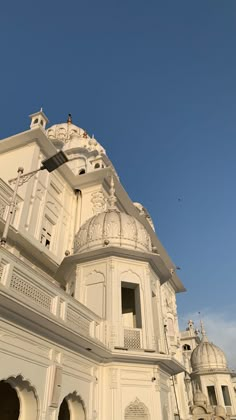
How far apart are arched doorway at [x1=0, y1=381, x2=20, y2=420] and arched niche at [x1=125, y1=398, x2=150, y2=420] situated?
3281mm

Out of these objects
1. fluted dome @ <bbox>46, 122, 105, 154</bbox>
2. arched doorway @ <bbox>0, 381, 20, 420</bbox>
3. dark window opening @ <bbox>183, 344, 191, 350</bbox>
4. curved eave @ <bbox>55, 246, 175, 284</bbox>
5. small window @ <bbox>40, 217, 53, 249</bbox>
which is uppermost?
fluted dome @ <bbox>46, 122, 105, 154</bbox>

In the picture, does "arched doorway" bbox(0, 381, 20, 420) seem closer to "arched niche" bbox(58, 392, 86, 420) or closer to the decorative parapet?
"arched niche" bbox(58, 392, 86, 420)

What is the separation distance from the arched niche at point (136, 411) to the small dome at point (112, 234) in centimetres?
528

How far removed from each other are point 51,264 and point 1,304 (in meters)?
9.77

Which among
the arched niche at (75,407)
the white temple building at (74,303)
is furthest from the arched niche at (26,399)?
the arched niche at (75,407)

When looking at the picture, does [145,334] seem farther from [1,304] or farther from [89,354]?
→ [1,304]

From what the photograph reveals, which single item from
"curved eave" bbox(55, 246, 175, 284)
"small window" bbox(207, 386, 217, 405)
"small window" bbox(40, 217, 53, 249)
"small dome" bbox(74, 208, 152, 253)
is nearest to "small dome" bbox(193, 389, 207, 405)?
"small window" bbox(207, 386, 217, 405)

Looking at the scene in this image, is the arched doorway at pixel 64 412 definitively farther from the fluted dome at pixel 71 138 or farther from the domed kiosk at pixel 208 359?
the domed kiosk at pixel 208 359

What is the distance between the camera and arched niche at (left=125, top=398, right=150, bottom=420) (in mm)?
10141

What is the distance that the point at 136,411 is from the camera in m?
10.3

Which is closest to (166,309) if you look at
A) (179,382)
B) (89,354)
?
(179,382)

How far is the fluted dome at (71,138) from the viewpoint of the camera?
28.2 meters

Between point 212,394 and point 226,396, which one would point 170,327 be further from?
point 226,396

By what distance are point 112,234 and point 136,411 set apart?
242 inches
